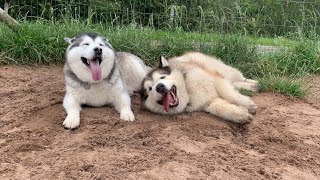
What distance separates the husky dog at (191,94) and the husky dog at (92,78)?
12.7 inches

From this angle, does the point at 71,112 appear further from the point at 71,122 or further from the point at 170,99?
the point at 170,99

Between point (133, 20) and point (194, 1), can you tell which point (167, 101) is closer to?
point (133, 20)

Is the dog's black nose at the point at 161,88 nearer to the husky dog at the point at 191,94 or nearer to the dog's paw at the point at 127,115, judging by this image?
the husky dog at the point at 191,94

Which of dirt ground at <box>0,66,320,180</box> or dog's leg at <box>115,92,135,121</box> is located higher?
dog's leg at <box>115,92,135,121</box>

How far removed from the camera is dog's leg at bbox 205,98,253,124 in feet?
15.3

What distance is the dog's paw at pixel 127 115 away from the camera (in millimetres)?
4616

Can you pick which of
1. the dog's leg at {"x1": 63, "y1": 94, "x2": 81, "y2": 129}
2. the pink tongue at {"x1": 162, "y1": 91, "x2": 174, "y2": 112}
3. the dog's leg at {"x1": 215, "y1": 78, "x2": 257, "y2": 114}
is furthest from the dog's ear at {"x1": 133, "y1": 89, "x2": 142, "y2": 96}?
the dog's leg at {"x1": 215, "y1": 78, "x2": 257, "y2": 114}

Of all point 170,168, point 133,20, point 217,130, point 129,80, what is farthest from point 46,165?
point 133,20

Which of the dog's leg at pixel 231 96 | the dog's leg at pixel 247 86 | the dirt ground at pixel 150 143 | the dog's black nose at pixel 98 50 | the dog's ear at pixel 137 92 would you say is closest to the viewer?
the dirt ground at pixel 150 143

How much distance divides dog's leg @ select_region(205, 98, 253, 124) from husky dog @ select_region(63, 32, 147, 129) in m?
0.89

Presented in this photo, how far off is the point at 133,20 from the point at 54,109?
10.2 ft

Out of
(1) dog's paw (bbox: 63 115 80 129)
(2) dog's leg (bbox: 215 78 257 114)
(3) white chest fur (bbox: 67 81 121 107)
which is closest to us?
(1) dog's paw (bbox: 63 115 80 129)

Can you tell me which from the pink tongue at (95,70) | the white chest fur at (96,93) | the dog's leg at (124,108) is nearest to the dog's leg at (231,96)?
the dog's leg at (124,108)

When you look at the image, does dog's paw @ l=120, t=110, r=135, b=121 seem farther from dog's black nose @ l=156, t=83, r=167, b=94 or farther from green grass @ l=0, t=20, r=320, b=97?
green grass @ l=0, t=20, r=320, b=97
